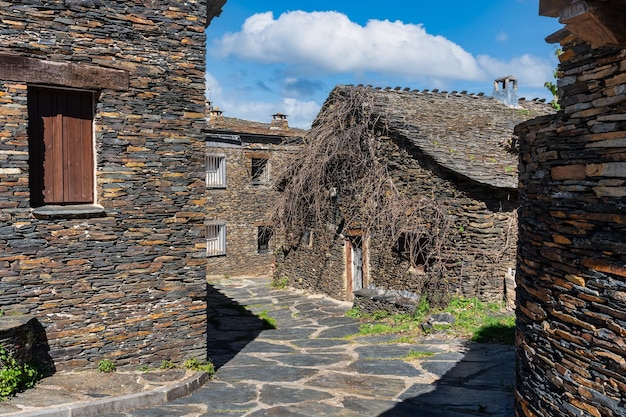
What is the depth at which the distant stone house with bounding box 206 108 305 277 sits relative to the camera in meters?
21.7

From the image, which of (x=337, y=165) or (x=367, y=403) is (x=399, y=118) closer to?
(x=337, y=165)

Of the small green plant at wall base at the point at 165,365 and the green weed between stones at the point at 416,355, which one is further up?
the small green plant at wall base at the point at 165,365

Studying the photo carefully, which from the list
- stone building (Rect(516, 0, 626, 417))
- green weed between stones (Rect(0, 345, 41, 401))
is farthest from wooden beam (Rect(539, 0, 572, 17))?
green weed between stones (Rect(0, 345, 41, 401))

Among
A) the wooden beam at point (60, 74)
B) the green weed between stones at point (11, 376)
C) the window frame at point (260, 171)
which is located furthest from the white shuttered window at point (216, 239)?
the green weed between stones at point (11, 376)

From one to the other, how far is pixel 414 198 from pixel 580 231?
8.93 meters

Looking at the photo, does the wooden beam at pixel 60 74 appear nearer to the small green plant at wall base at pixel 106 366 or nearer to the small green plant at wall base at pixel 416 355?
the small green plant at wall base at pixel 106 366

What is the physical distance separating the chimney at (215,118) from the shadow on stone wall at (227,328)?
8105 mm

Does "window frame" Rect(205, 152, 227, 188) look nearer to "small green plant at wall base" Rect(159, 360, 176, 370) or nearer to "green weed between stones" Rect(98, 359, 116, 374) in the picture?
"small green plant at wall base" Rect(159, 360, 176, 370)

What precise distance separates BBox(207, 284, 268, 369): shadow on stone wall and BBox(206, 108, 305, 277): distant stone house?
247 inches

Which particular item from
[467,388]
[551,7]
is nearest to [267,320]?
[467,388]

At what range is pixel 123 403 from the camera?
660 centimetres

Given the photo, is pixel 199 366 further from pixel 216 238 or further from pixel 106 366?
pixel 216 238

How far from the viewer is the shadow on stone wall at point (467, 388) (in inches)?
265

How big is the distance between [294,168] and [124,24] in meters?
9.27
